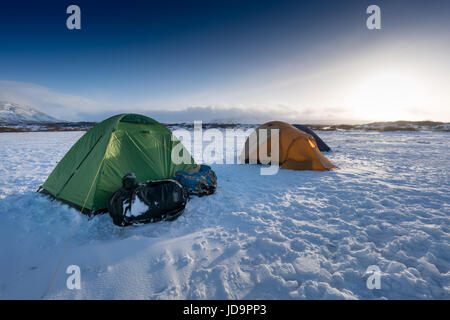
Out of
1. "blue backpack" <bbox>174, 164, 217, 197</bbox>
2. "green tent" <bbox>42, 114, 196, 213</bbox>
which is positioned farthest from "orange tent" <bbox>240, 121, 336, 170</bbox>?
"green tent" <bbox>42, 114, 196, 213</bbox>

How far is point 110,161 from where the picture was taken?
458 cm

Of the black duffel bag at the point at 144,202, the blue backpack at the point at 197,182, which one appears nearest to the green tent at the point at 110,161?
the blue backpack at the point at 197,182

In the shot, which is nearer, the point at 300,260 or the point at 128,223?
the point at 300,260

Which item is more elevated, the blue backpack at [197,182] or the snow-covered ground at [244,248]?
the blue backpack at [197,182]

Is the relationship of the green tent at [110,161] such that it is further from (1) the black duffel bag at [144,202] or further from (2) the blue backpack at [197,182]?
(1) the black duffel bag at [144,202]

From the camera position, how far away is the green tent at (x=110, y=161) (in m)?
4.39

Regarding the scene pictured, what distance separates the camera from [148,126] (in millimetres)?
5617

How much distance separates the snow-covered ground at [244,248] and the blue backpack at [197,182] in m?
0.27

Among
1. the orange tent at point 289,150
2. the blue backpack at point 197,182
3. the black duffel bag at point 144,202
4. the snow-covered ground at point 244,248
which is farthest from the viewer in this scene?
the orange tent at point 289,150
